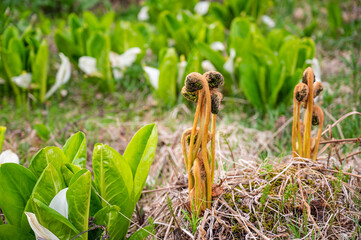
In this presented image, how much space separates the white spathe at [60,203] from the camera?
0.96m

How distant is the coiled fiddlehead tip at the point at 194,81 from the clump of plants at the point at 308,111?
0.39m

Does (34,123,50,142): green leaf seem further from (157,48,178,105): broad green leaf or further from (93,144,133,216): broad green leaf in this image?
(93,144,133,216): broad green leaf

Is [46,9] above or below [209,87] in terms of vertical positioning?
above

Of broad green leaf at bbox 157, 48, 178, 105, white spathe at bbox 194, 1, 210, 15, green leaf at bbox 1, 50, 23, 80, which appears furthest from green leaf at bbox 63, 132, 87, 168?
white spathe at bbox 194, 1, 210, 15

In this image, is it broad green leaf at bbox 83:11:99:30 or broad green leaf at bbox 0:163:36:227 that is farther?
broad green leaf at bbox 83:11:99:30

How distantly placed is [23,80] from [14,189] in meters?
1.42

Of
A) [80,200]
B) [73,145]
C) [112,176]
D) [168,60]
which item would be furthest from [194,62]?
[80,200]

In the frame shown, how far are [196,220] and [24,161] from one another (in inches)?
42.3

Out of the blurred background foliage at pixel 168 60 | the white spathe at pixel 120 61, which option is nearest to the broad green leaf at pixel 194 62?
the blurred background foliage at pixel 168 60

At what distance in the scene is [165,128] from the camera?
6.66 ft

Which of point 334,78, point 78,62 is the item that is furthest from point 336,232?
point 78,62

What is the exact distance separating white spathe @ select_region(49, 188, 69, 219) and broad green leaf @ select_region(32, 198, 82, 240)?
26 mm

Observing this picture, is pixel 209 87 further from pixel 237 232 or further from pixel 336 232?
pixel 336 232

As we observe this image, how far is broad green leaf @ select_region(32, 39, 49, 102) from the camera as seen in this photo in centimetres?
217
